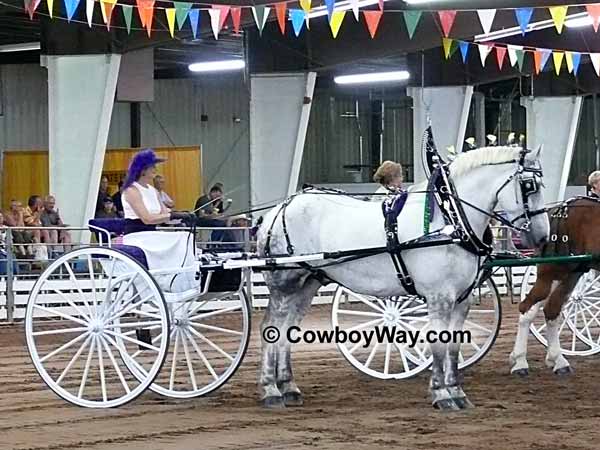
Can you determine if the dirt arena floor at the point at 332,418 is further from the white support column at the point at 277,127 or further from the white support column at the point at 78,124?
the white support column at the point at 277,127

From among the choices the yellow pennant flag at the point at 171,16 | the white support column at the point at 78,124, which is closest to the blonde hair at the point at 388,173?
the yellow pennant flag at the point at 171,16

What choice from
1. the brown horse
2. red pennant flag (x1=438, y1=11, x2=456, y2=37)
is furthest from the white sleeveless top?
red pennant flag (x1=438, y1=11, x2=456, y2=37)

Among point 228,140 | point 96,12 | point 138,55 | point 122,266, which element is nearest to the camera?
point 122,266

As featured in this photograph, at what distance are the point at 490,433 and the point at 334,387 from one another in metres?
2.22

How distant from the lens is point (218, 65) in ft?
97.2

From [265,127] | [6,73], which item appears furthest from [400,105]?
[265,127]

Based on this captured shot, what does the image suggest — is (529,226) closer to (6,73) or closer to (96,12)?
(96,12)

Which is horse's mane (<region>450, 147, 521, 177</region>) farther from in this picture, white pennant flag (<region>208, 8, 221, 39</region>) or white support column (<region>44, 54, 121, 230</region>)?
white support column (<region>44, 54, 121, 230</region>)

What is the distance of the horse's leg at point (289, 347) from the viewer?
26.7 ft

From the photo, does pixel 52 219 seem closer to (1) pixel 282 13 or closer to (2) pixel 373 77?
(1) pixel 282 13

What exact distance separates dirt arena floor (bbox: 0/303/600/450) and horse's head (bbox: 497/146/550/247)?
45.2 inches

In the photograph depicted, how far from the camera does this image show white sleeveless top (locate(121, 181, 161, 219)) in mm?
8469

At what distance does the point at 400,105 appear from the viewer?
35844 millimetres

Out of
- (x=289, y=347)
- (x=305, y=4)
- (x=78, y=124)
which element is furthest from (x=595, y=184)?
(x=78, y=124)
